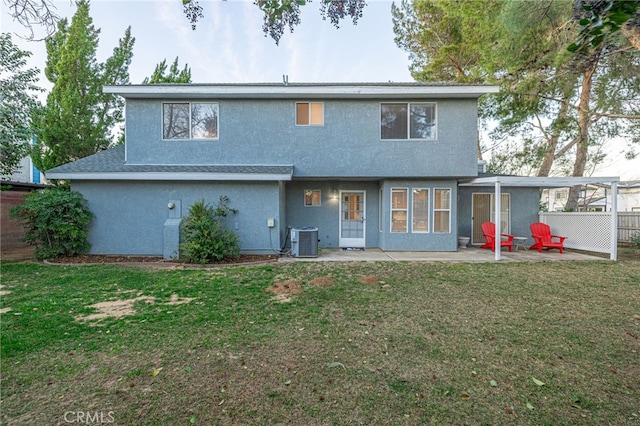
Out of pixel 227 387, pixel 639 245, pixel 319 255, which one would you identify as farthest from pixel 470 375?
pixel 639 245

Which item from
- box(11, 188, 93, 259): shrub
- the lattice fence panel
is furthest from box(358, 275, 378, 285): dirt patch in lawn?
the lattice fence panel

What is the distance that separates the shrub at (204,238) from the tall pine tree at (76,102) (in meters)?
10.2

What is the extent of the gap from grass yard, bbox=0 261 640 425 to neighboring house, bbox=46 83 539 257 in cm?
298

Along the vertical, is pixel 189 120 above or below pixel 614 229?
above

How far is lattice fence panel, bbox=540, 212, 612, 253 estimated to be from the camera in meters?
9.20

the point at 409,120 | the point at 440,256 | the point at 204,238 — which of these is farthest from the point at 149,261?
the point at 409,120

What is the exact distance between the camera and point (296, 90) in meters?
8.81

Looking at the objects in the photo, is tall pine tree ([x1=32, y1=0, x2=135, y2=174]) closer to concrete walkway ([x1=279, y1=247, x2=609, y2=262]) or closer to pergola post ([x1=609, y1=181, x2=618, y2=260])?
concrete walkway ([x1=279, y1=247, x2=609, y2=262])

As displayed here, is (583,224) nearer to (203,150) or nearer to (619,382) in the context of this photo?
(619,382)

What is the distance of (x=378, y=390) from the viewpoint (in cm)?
263

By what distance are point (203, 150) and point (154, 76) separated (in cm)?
1167

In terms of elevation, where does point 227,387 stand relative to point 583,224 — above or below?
below

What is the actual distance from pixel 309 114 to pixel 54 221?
787 cm

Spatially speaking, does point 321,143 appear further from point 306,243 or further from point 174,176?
point 174,176
